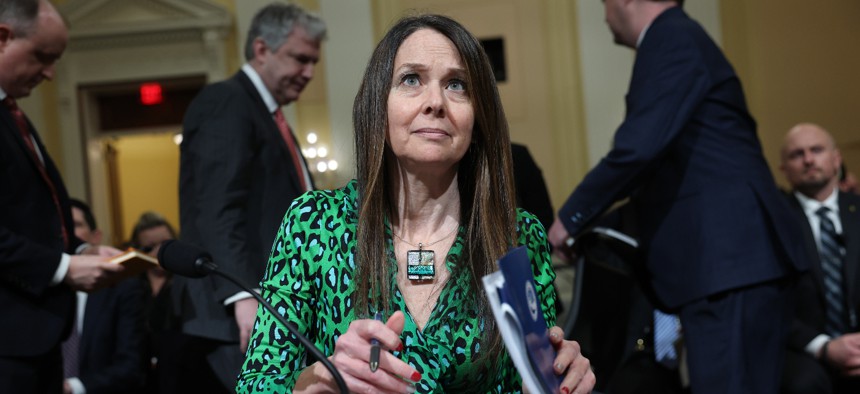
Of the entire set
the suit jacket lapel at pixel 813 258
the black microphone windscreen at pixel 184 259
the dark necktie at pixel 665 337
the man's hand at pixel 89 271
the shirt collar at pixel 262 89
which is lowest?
the dark necktie at pixel 665 337

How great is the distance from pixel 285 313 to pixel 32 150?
5.14ft

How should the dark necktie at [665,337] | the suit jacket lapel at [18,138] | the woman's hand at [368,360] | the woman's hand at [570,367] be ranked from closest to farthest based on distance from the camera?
the woman's hand at [368,360] < the woman's hand at [570,367] < the suit jacket lapel at [18,138] < the dark necktie at [665,337]

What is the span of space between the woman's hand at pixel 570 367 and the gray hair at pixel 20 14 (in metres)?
2.04

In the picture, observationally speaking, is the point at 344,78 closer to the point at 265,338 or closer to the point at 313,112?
the point at 313,112

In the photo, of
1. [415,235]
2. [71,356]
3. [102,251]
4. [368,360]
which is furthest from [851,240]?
[368,360]

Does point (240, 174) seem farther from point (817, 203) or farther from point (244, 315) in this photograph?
point (817, 203)

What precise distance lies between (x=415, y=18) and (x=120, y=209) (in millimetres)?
8959

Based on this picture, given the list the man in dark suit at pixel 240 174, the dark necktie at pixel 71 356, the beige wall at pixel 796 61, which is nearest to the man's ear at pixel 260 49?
the man in dark suit at pixel 240 174

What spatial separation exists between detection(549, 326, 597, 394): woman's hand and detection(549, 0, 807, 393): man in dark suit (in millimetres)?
1536

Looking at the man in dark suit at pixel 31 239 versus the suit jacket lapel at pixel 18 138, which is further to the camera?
the suit jacket lapel at pixel 18 138

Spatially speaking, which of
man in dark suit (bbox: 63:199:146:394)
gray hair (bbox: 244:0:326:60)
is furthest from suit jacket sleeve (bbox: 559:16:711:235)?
man in dark suit (bbox: 63:199:146:394)

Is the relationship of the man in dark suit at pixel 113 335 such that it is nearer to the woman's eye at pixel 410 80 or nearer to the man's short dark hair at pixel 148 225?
the man's short dark hair at pixel 148 225

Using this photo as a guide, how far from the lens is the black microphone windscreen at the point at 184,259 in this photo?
2.01 meters

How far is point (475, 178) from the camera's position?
80.4 inches
